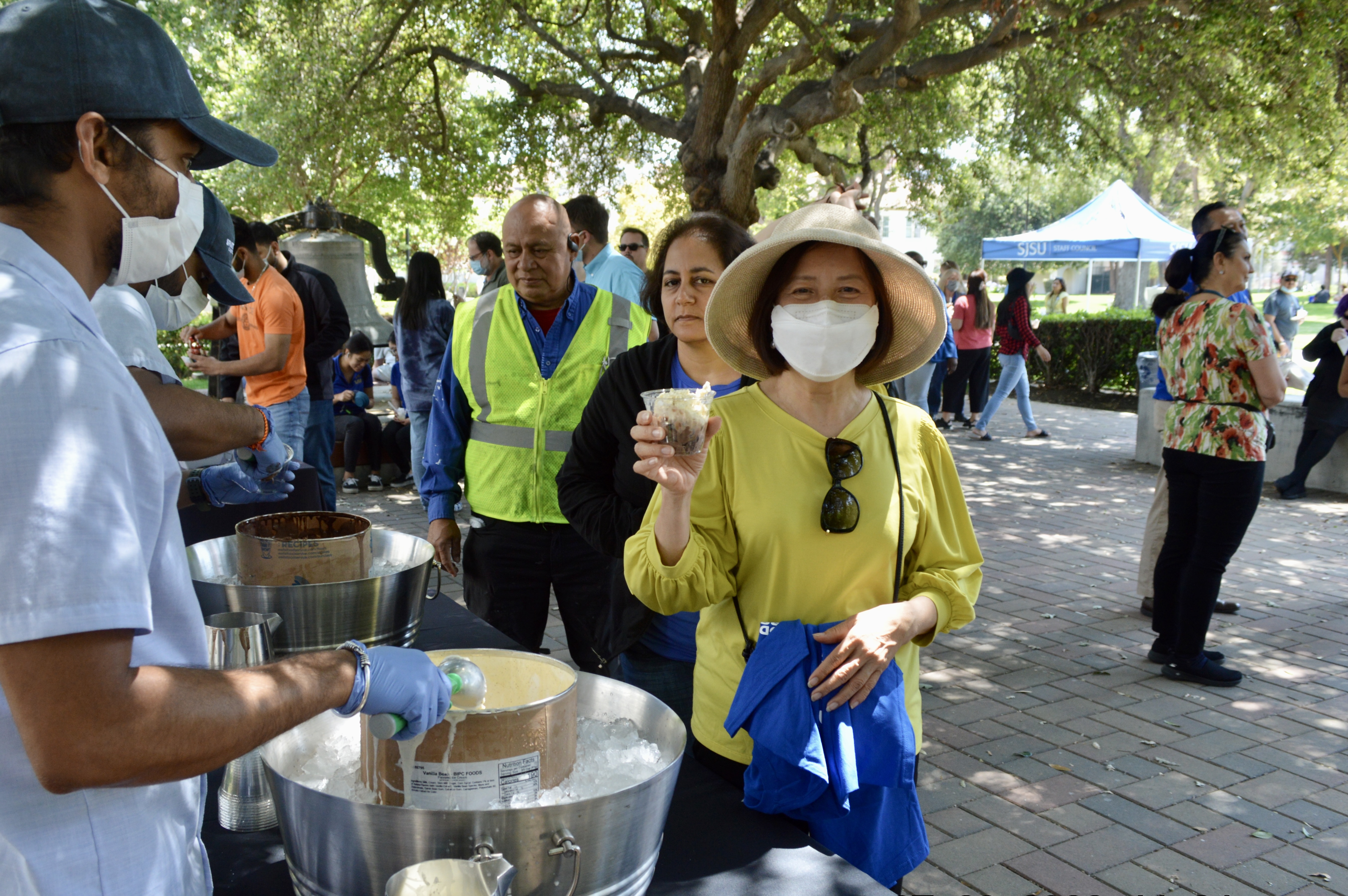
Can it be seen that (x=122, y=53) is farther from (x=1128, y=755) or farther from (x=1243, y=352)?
(x=1243, y=352)

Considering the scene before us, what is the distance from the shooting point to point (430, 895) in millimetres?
1080

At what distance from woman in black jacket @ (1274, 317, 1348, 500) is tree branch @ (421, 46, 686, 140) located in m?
7.34

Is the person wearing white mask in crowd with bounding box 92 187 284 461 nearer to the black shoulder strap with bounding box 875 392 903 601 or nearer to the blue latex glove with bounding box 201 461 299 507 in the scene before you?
the blue latex glove with bounding box 201 461 299 507

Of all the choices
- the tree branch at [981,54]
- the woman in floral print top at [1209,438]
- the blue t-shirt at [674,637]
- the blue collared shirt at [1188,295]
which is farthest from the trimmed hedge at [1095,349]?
the blue t-shirt at [674,637]

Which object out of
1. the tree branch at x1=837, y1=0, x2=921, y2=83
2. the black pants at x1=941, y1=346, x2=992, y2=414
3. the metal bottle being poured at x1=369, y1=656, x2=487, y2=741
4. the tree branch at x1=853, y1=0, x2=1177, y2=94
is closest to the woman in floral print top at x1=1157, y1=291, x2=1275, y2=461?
the metal bottle being poured at x1=369, y1=656, x2=487, y2=741

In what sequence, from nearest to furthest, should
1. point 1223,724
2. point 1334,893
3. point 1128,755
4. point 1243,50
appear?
point 1334,893, point 1128,755, point 1223,724, point 1243,50

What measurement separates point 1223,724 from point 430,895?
4.25m

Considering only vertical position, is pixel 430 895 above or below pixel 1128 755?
above

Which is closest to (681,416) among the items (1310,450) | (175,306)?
(175,306)

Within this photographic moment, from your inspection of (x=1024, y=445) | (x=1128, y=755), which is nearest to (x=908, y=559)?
(x=1128, y=755)

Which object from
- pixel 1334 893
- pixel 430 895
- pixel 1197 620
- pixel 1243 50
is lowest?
pixel 1334 893

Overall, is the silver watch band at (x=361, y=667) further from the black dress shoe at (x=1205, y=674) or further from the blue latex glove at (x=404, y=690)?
the black dress shoe at (x=1205, y=674)

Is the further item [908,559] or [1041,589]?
[1041,589]

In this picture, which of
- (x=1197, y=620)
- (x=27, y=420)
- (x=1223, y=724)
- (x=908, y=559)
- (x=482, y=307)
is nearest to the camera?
(x=27, y=420)
